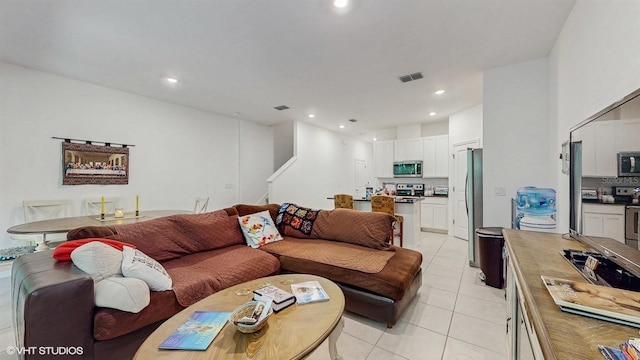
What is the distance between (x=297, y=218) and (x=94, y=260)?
223 centimetres

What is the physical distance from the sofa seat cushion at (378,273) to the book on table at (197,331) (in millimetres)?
1173

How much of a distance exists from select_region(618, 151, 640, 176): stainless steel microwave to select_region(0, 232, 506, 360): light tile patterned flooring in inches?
59.3

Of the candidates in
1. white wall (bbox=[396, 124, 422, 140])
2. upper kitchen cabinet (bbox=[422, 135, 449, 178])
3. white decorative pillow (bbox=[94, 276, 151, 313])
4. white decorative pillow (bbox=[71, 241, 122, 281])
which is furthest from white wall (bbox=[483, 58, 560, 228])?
white decorative pillow (bbox=[71, 241, 122, 281])

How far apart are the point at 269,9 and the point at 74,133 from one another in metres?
3.79

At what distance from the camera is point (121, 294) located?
1.51 m

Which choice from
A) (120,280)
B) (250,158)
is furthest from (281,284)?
(250,158)

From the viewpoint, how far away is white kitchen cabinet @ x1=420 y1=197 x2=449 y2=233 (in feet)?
19.1

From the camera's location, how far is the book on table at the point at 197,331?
1.12 m

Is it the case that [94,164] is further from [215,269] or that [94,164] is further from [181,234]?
[215,269]

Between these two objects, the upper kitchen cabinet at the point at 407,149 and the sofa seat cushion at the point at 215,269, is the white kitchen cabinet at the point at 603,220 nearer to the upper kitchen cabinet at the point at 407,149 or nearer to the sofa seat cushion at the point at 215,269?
the sofa seat cushion at the point at 215,269

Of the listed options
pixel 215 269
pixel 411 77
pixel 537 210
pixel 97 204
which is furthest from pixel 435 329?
pixel 97 204

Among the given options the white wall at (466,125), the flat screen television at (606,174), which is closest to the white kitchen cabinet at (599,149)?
the flat screen television at (606,174)

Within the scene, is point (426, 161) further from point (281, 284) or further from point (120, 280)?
point (120, 280)

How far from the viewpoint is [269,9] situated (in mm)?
2186
